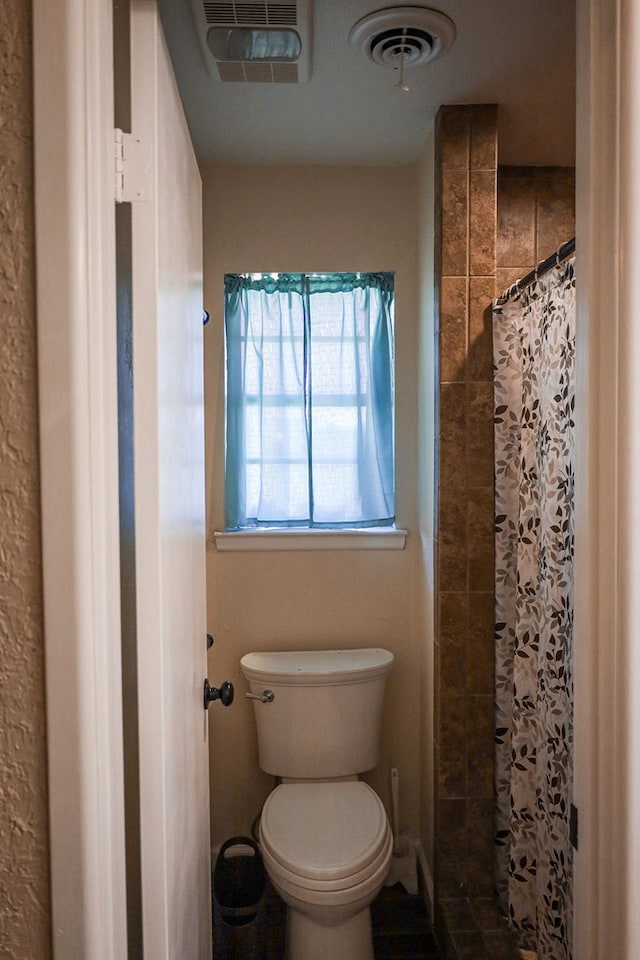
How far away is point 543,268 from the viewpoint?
1628 millimetres

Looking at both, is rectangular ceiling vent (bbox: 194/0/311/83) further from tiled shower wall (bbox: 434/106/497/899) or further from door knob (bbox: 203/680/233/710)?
door knob (bbox: 203/680/233/710)

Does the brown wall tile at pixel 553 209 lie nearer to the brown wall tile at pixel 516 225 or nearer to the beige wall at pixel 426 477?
the brown wall tile at pixel 516 225

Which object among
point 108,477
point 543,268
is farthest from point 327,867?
point 543,268

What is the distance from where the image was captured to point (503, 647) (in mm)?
1972

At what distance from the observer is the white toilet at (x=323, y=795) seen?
170cm

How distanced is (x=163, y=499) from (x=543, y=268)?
118 cm

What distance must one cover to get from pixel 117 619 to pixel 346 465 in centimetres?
168

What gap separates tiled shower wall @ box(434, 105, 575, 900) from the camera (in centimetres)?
195

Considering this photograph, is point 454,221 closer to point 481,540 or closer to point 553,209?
point 553,209

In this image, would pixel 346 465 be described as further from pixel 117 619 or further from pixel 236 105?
pixel 117 619

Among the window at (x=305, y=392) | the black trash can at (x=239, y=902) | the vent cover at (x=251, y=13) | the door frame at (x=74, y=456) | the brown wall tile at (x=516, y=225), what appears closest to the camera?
the door frame at (x=74, y=456)

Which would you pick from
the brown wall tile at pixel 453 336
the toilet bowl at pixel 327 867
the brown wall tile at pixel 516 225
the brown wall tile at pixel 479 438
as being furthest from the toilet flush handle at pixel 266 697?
the brown wall tile at pixel 516 225

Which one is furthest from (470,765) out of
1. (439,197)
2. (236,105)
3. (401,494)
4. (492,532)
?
(236,105)

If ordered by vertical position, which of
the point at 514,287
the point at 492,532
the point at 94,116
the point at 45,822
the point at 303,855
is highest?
the point at 514,287
